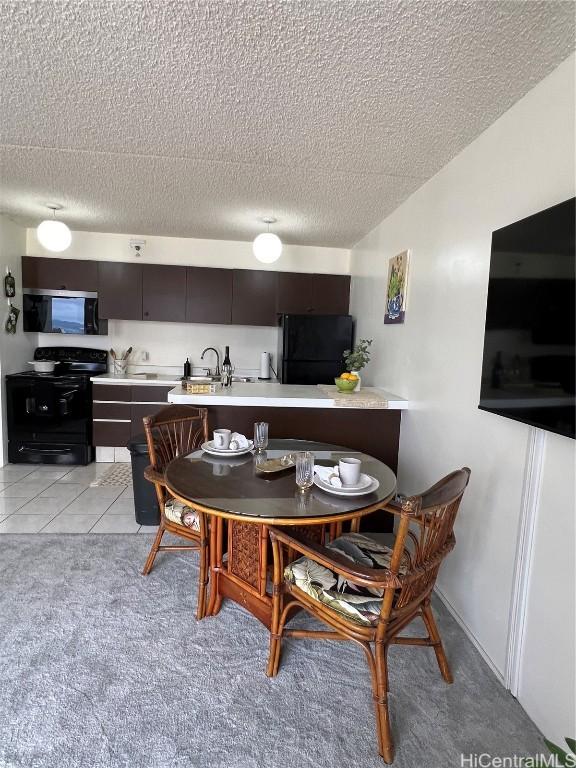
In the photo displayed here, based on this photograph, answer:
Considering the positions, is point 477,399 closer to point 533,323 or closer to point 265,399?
point 533,323

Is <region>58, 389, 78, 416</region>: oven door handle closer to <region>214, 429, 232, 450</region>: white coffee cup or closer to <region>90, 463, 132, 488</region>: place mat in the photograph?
<region>90, 463, 132, 488</region>: place mat

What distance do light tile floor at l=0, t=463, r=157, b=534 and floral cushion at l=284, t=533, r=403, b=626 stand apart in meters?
1.61

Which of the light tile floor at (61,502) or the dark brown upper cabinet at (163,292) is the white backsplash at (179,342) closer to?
the dark brown upper cabinet at (163,292)

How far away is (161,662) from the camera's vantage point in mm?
1652

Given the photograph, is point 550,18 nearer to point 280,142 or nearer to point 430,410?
point 280,142

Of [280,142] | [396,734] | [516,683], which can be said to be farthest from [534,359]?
[280,142]

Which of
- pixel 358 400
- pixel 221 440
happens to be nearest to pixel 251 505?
pixel 221 440

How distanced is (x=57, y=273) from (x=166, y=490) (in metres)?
3.03

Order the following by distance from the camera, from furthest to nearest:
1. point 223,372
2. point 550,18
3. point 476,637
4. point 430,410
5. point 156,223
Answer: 1. point 223,372
2. point 156,223
3. point 430,410
4. point 476,637
5. point 550,18

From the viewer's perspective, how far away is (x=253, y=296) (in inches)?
171

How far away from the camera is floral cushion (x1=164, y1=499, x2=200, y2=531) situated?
79.7 inches

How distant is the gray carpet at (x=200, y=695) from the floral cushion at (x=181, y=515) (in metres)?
0.38

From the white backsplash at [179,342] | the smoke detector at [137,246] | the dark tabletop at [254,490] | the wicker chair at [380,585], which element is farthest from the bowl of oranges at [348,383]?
the smoke detector at [137,246]

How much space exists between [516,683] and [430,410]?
1272mm
